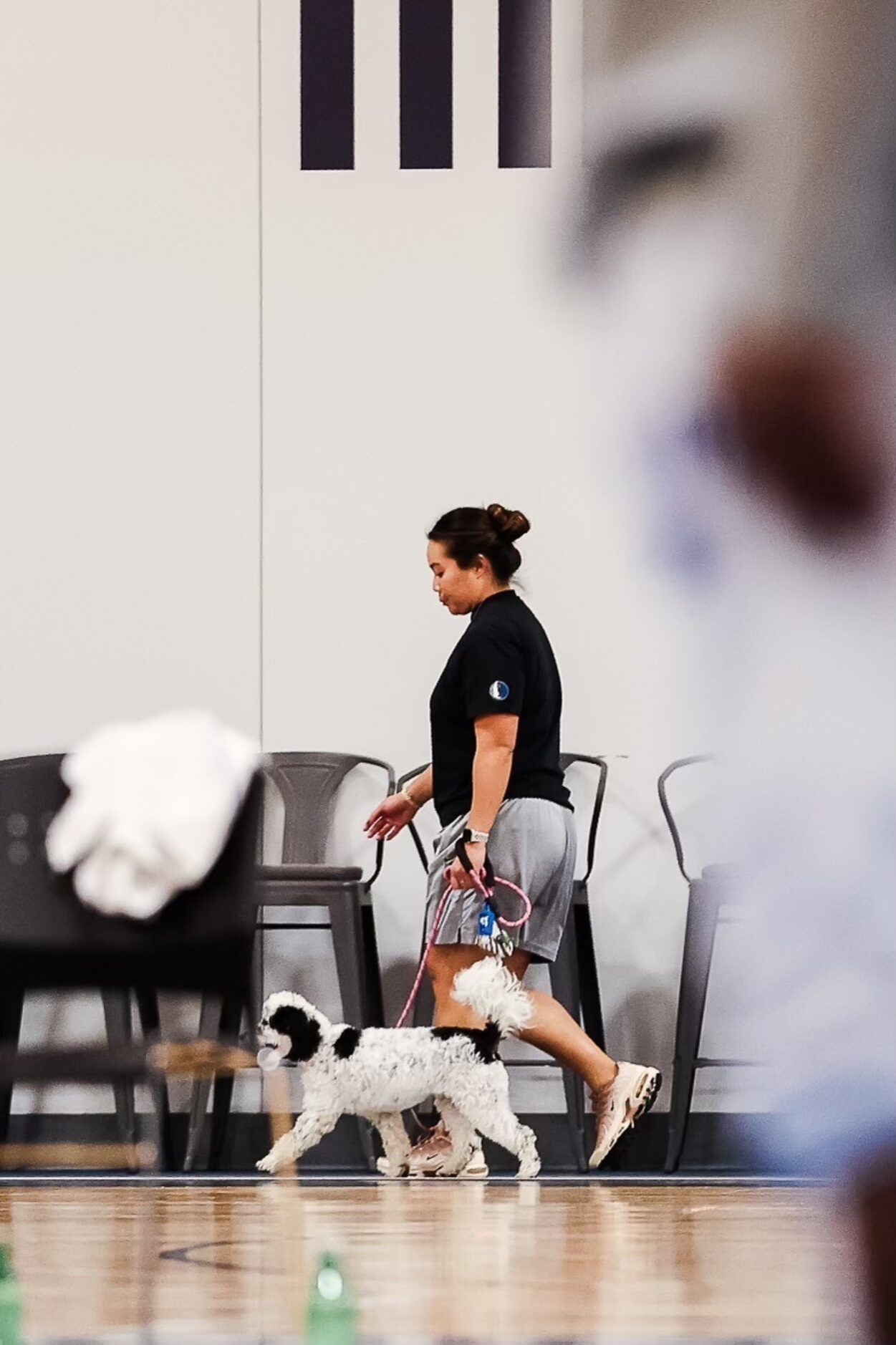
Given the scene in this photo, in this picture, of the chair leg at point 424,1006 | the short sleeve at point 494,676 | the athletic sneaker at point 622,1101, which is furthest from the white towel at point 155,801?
the chair leg at point 424,1006

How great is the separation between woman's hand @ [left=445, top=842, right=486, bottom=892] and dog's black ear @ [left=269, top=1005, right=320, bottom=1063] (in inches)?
15.6

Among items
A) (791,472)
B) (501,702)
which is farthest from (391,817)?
(791,472)

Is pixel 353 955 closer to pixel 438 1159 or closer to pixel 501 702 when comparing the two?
pixel 438 1159

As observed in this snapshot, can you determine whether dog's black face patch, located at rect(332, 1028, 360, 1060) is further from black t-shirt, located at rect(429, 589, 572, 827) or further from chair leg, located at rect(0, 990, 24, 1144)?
chair leg, located at rect(0, 990, 24, 1144)

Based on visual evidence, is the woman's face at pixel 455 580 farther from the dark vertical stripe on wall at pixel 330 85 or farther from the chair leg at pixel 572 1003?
the dark vertical stripe on wall at pixel 330 85

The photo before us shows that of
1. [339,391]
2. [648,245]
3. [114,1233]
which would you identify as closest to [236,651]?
[339,391]

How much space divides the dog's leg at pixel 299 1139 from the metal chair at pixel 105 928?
1594mm

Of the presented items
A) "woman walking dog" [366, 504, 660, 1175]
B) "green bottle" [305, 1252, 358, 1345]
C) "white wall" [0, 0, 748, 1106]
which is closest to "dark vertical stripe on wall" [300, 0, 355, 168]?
"white wall" [0, 0, 748, 1106]

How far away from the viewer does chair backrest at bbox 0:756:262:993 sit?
1.62m

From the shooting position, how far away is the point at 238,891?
1664 millimetres

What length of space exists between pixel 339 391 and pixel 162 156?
2.17ft

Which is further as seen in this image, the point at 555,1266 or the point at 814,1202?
the point at 555,1266

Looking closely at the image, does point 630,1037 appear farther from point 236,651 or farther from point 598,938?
point 236,651

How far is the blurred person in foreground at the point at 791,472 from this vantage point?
421 millimetres
